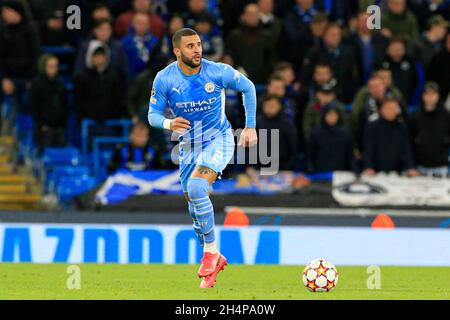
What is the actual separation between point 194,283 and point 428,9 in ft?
30.1

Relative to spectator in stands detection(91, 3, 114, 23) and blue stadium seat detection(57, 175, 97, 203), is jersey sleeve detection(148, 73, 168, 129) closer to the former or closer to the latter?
blue stadium seat detection(57, 175, 97, 203)

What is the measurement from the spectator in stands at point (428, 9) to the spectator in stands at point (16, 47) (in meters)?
6.22

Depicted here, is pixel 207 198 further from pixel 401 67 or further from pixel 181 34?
→ pixel 401 67

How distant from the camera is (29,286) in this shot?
11.8 metres

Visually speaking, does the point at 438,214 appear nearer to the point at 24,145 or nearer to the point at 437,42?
the point at 437,42

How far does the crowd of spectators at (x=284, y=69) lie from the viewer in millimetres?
16922

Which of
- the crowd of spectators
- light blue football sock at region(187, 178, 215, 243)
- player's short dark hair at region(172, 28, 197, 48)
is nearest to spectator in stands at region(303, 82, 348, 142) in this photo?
the crowd of spectators

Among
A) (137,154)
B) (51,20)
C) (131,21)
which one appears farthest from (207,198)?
(51,20)

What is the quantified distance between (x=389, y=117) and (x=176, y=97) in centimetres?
587

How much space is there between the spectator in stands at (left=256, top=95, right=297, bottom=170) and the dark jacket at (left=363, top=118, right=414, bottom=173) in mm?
1060

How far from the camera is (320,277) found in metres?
11.2

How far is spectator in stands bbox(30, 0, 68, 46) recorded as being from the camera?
19.3 m

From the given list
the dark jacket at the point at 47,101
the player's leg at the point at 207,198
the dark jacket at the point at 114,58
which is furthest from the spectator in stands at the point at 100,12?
the player's leg at the point at 207,198
